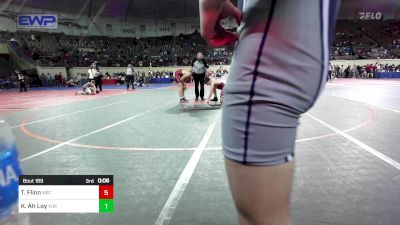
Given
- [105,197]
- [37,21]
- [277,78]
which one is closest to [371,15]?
[37,21]

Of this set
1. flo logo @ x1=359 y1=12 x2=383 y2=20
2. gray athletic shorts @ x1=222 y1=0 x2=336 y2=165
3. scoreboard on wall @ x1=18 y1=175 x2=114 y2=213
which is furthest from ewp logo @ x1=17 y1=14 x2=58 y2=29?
flo logo @ x1=359 y1=12 x2=383 y2=20

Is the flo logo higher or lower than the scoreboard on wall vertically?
higher

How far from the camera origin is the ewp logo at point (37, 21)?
88.9ft

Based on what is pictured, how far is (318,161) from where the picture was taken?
380 cm

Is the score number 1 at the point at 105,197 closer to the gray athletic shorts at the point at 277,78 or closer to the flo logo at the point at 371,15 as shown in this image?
the gray athletic shorts at the point at 277,78

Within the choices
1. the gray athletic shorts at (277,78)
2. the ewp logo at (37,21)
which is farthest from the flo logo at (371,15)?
the gray athletic shorts at (277,78)

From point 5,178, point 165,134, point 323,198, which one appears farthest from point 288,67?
point 165,134

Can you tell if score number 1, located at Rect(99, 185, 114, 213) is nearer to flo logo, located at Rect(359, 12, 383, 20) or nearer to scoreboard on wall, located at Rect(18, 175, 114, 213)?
scoreboard on wall, located at Rect(18, 175, 114, 213)

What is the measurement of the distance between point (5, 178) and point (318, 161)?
10.5 ft

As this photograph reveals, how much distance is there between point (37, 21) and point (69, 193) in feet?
97.5

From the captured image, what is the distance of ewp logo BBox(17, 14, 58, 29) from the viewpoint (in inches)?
1067

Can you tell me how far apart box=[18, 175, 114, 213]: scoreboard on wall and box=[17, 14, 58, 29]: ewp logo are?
1116 inches

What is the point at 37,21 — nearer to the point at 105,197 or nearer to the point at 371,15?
the point at 105,197

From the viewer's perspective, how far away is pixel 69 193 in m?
1.95
